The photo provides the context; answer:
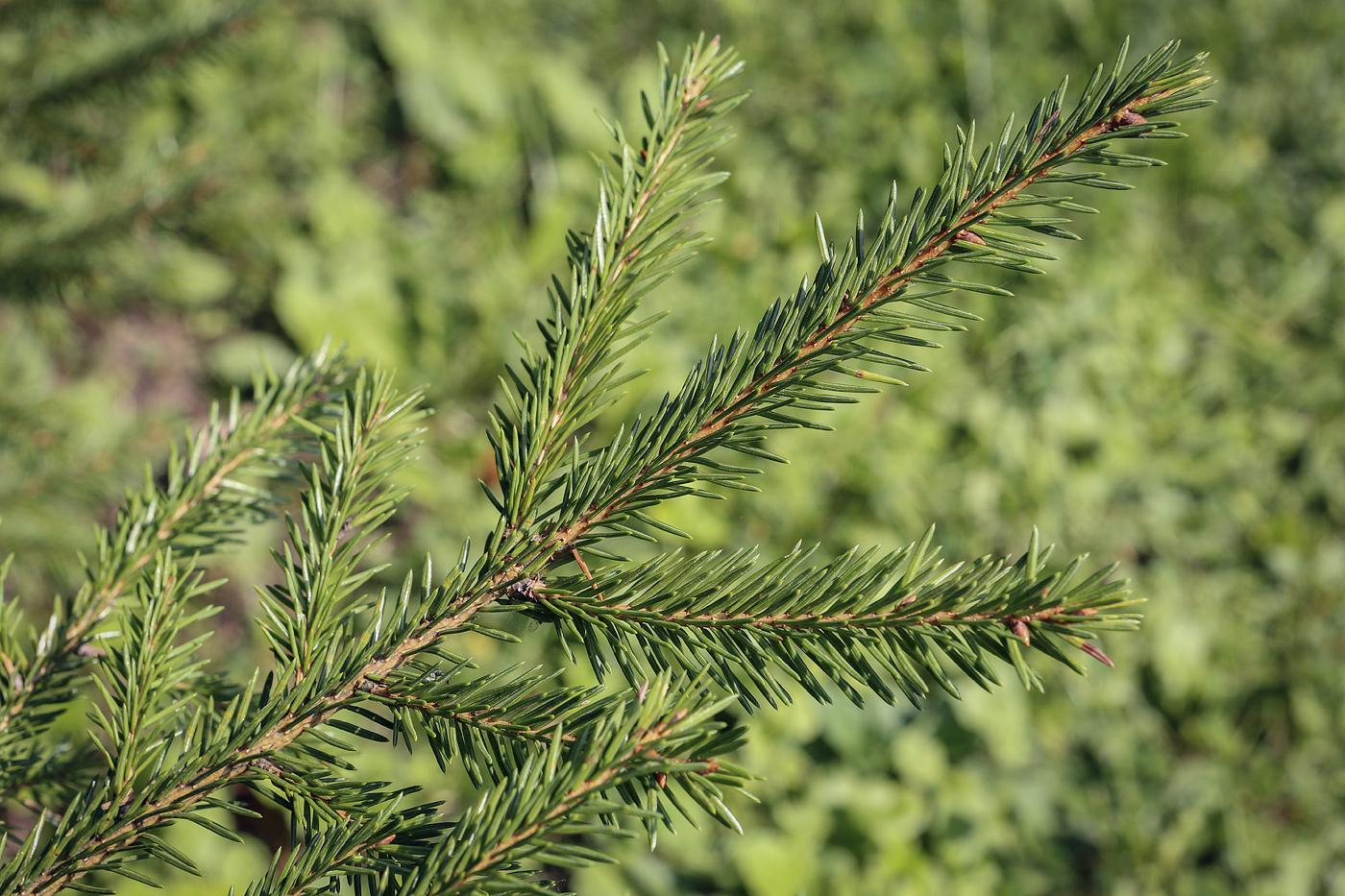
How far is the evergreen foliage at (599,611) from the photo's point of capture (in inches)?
23.4

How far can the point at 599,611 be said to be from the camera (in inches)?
26.0

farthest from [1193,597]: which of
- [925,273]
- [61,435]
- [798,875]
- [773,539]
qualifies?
[61,435]

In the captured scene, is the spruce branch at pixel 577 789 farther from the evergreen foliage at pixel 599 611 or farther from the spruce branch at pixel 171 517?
the spruce branch at pixel 171 517

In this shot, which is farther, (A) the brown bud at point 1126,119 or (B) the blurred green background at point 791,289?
(B) the blurred green background at point 791,289

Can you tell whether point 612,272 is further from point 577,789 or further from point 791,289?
point 791,289

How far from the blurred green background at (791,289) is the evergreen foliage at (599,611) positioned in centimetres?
117

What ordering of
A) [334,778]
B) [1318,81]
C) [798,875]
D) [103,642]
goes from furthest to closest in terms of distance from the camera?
[1318,81] < [798,875] < [103,642] < [334,778]

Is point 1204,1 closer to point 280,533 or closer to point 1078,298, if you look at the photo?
point 1078,298

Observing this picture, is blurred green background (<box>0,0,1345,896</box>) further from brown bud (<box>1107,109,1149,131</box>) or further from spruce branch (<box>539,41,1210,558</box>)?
brown bud (<box>1107,109,1149,131</box>)

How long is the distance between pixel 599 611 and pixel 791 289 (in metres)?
2.47

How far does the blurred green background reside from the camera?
1898 millimetres

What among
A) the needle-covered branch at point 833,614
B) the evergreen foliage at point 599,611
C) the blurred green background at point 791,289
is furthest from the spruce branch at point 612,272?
the blurred green background at point 791,289

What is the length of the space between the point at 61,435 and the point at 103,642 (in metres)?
1.20

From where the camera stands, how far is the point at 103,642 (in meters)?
0.78
